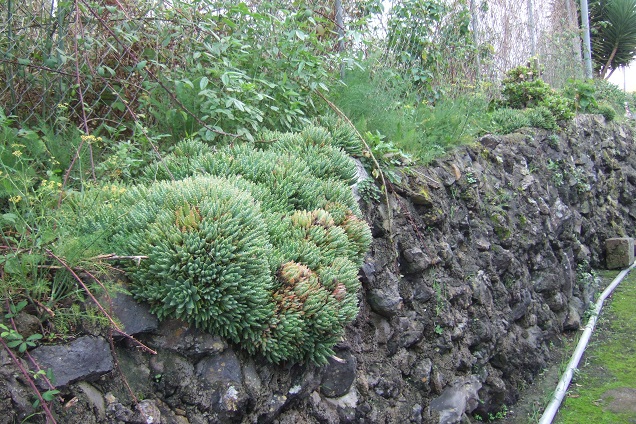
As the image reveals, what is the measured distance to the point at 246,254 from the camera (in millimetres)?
2576

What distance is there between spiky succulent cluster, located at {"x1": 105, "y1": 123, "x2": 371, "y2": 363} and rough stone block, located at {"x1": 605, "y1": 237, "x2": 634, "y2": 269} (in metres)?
7.43

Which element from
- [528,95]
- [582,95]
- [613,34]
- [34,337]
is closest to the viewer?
[34,337]

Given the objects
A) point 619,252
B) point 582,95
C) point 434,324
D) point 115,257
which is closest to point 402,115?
point 434,324

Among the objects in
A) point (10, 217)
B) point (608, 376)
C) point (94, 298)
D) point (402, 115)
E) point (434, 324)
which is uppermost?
point (402, 115)

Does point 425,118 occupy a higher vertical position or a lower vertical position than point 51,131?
higher

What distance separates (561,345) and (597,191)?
4.12 meters

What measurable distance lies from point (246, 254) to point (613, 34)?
1888cm

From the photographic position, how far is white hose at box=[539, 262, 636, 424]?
512 centimetres

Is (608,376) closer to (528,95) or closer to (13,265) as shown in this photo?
(528,95)

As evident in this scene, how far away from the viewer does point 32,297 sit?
2264mm

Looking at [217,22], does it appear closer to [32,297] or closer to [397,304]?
[397,304]

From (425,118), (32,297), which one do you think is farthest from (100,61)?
(425,118)

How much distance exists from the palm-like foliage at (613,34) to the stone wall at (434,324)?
33.2 ft

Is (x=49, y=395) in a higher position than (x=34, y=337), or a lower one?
lower
